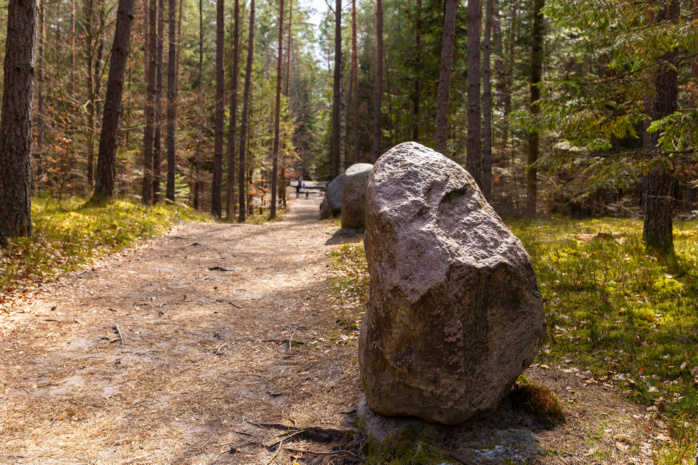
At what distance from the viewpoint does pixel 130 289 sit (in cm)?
721

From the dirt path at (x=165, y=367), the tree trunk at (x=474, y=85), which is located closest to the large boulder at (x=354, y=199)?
the tree trunk at (x=474, y=85)

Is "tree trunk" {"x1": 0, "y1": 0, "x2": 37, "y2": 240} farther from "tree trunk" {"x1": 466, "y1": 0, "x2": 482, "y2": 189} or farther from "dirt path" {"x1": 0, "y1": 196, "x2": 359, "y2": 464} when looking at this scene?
"tree trunk" {"x1": 466, "y1": 0, "x2": 482, "y2": 189}

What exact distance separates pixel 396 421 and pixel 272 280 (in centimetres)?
537

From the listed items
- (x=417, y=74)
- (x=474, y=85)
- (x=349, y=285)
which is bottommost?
(x=349, y=285)

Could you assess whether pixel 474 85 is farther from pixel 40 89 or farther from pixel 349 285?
pixel 40 89

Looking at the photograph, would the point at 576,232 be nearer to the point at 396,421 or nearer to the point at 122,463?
the point at 396,421

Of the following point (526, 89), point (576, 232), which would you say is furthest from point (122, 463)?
point (526, 89)

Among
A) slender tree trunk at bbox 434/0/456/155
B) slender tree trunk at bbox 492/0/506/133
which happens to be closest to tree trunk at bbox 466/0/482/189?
slender tree trunk at bbox 434/0/456/155

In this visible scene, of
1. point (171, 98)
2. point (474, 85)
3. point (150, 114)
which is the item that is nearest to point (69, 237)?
point (150, 114)

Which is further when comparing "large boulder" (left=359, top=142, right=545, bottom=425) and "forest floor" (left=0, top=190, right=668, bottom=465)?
"forest floor" (left=0, top=190, right=668, bottom=465)

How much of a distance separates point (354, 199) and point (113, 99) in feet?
22.8

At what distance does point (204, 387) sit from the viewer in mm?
4434

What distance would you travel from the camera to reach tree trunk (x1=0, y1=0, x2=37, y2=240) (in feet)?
24.5

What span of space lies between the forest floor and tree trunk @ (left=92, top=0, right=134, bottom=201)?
4.44 m
